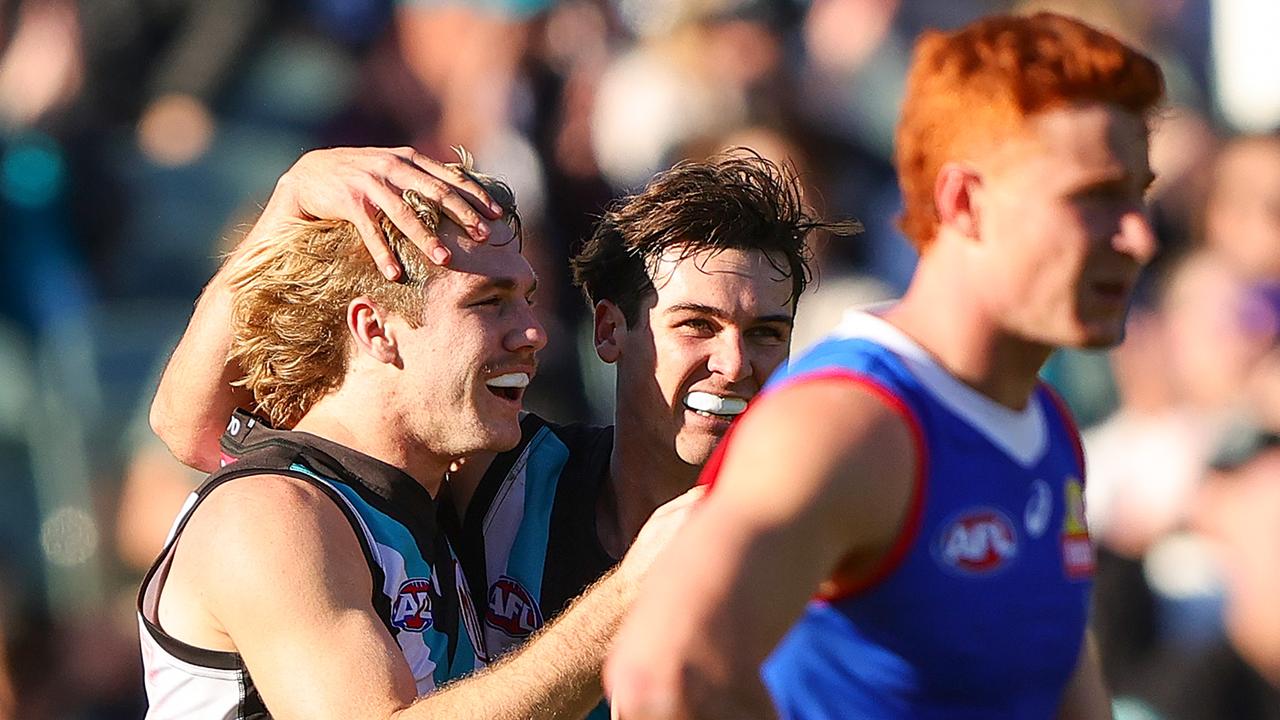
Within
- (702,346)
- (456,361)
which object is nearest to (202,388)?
(456,361)

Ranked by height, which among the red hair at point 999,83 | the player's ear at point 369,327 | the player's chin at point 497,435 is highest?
the red hair at point 999,83

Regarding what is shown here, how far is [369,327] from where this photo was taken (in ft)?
12.2

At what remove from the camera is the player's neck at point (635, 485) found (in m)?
4.01

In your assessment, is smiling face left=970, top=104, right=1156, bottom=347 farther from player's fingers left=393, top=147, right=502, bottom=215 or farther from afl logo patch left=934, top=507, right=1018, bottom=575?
player's fingers left=393, top=147, right=502, bottom=215

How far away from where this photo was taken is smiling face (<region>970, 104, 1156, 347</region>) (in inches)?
94.4

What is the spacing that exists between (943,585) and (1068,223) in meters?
0.49

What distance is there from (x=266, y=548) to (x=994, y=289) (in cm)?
142

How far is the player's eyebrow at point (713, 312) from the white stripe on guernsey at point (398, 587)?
34.7 inches

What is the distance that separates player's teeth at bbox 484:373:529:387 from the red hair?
136cm

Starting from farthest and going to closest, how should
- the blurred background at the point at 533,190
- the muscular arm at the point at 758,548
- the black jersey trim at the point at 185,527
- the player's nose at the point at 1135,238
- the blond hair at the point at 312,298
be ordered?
the blurred background at the point at 533,190, the blond hair at the point at 312,298, the black jersey trim at the point at 185,527, the player's nose at the point at 1135,238, the muscular arm at the point at 758,548

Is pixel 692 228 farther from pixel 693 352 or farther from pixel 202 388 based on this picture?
pixel 202 388

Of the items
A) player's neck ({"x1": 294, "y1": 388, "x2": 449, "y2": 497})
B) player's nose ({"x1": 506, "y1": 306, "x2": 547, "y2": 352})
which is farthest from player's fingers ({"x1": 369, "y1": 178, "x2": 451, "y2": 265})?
player's neck ({"x1": 294, "y1": 388, "x2": 449, "y2": 497})

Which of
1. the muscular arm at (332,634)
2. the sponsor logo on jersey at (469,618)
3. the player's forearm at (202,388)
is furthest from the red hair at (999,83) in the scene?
the player's forearm at (202,388)

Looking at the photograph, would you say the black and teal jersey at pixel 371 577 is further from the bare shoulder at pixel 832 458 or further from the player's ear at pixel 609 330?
the bare shoulder at pixel 832 458
